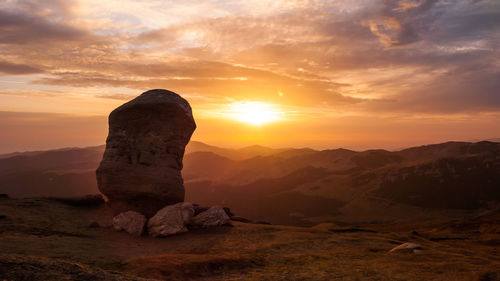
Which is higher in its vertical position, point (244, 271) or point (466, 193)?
point (244, 271)

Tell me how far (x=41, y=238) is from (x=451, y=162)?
5176 inches

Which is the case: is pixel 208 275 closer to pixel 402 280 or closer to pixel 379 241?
pixel 402 280

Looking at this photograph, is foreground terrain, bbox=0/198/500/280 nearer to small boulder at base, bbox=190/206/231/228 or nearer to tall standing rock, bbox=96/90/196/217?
small boulder at base, bbox=190/206/231/228

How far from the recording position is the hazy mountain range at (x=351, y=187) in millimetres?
93750

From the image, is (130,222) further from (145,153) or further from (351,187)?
(351,187)

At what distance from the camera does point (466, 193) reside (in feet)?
326

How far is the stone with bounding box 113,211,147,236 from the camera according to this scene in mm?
28531

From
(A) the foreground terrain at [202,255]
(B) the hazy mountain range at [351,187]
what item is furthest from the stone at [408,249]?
(B) the hazy mountain range at [351,187]

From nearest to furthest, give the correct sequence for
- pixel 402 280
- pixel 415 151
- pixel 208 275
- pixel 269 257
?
pixel 402 280 → pixel 208 275 → pixel 269 257 → pixel 415 151

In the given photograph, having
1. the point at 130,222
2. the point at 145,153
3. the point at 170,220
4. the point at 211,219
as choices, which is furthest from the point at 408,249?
the point at 145,153

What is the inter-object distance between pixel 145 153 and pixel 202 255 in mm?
16469

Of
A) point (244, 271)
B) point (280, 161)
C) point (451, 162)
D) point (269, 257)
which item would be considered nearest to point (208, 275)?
point (244, 271)

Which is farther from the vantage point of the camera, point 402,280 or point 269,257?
point 269,257

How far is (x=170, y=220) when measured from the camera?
94.2ft
